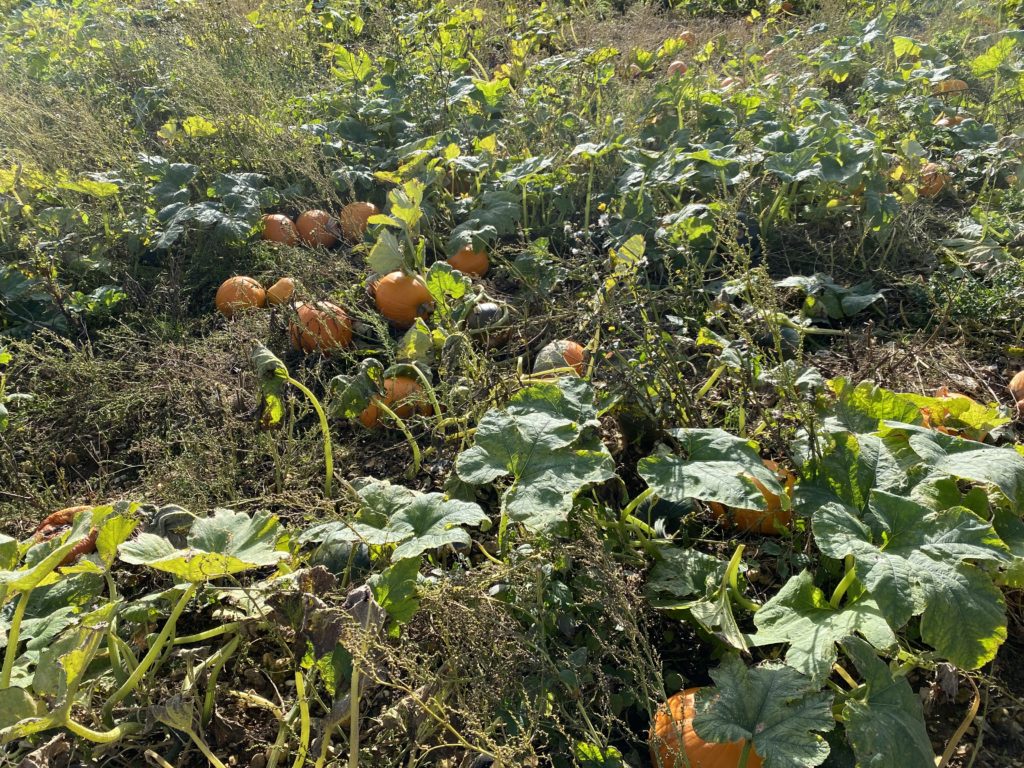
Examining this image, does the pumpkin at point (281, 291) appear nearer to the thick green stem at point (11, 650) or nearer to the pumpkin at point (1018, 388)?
the thick green stem at point (11, 650)

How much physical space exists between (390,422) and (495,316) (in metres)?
0.54

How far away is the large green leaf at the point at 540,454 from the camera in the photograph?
64.1 inches

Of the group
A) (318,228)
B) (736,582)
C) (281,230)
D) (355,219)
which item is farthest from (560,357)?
(281,230)

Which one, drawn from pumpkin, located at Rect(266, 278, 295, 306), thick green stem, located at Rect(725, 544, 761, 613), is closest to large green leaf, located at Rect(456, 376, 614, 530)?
thick green stem, located at Rect(725, 544, 761, 613)

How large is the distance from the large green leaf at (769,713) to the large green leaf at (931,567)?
0.21m

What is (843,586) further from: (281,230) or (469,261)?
(281,230)

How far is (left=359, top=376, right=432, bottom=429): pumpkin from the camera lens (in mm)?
2451

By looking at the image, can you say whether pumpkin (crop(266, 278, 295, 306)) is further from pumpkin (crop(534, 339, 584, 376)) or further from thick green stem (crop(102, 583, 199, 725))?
thick green stem (crop(102, 583, 199, 725))

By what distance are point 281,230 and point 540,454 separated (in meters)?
2.19

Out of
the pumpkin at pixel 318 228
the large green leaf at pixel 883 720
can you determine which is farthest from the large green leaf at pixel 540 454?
the pumpkin at pixel 318 228

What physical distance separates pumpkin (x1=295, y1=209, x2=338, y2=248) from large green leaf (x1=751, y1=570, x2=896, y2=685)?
253cm

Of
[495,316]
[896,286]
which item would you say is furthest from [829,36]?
[495,316]

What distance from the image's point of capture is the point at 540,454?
1741mm

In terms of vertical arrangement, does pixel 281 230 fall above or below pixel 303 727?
above
